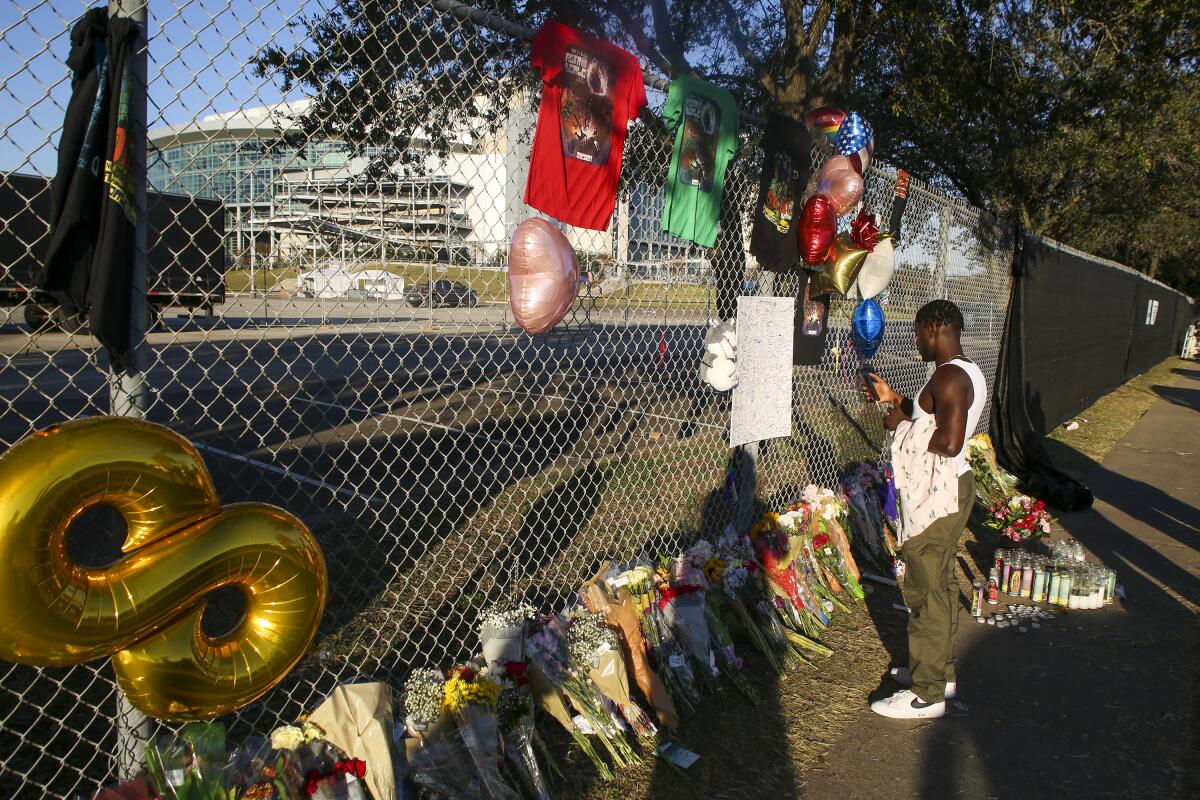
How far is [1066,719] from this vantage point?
3.61 meters

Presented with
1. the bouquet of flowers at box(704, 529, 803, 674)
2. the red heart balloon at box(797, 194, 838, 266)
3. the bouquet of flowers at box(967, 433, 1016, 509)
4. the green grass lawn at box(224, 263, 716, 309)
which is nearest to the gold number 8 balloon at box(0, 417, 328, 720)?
the green grass lawn at box(224, 263, 716, 309)

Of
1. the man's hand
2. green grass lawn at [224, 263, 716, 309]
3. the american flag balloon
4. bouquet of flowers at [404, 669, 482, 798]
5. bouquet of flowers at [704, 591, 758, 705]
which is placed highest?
the american flag balloon

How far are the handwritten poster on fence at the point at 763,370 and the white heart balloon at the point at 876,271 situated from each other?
935mm

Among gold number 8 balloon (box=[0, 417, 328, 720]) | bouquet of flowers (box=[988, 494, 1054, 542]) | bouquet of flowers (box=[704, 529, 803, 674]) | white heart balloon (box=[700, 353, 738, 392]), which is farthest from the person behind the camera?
bouquet of flowers (box=[988, 494, 1054, 542])

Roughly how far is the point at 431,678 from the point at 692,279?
243 centimetres

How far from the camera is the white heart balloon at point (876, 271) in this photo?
17.5 feet

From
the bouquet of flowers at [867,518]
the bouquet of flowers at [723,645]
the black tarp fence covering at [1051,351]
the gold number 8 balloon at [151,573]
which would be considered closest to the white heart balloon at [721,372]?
the bouquet of flowers at [723,645]

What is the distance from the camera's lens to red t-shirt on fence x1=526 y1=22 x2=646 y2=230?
9.40 feet

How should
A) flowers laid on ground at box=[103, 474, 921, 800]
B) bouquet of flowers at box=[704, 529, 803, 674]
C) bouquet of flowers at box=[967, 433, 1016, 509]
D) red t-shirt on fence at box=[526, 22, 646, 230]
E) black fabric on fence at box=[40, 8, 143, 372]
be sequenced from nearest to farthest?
black fabric on fence at box=[40, 8, 143, 372], flowers laid on ground at box=[103, 474, 921, 800], red t-shirt on fence at box=[526, 22, 646, 230], bouquet of flowers at box=[704, 529, 803, 674], bouquet of flowers at box=[967, 433, 1016, 509]

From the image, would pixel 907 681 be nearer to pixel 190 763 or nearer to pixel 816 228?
pixel 816 228

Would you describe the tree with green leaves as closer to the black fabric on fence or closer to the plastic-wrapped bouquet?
the black fabric on fence

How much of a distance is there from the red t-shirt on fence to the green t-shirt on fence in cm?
35

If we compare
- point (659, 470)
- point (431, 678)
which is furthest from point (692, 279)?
point (659, 470)

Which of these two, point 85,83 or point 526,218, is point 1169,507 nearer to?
point 526,218
